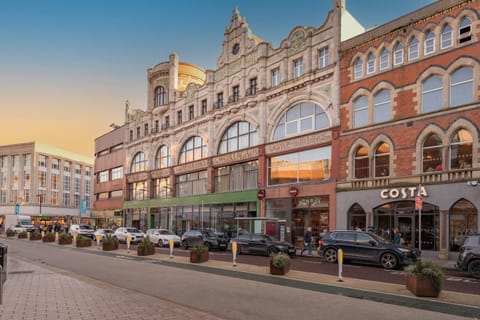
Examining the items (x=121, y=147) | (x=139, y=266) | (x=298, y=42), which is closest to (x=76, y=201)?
(x=121, y=147)

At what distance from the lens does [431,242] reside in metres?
23.6

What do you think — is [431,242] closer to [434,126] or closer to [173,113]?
[434,126]

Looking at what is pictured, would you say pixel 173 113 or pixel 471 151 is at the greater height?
pixel 173 113

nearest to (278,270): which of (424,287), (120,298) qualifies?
(424,287)

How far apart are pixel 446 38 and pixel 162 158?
114 feet

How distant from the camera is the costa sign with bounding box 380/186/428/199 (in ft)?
77.5

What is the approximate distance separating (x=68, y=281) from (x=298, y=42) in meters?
26.6

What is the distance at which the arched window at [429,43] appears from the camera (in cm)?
2443

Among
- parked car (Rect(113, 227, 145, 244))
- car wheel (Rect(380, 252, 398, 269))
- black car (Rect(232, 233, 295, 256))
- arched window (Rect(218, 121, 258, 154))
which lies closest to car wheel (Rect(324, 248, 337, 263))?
car wheel (Rect(380, 252, 398, 269))

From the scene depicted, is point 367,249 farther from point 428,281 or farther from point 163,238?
point 163,238

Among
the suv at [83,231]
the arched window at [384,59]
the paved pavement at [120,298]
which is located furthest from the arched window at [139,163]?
the paved pavement at [120,298]

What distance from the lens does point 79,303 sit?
8.96 metres

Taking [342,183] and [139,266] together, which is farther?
[342,183]

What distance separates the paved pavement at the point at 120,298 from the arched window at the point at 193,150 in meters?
29.1
